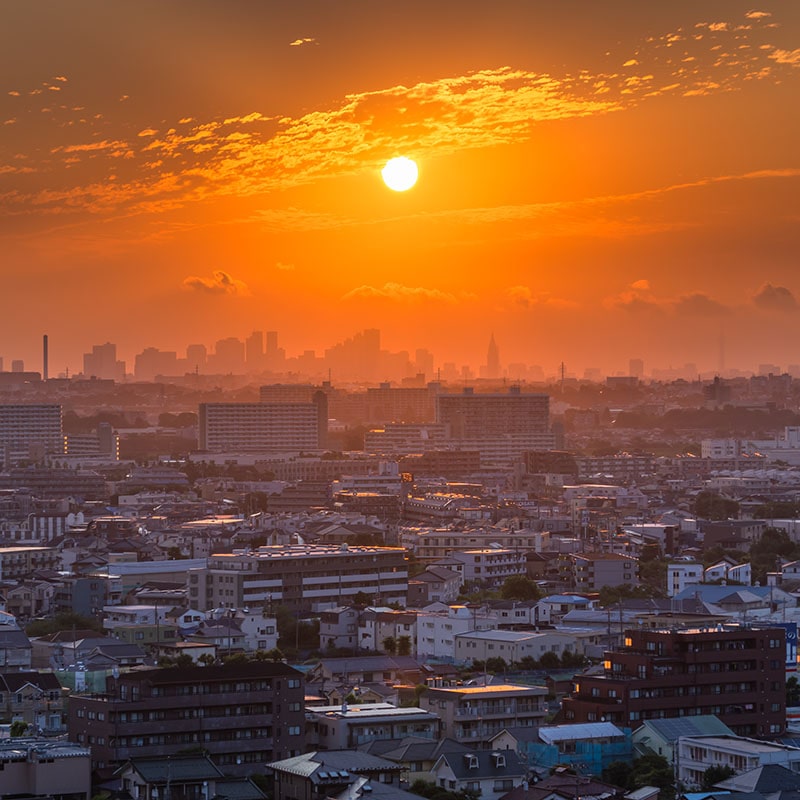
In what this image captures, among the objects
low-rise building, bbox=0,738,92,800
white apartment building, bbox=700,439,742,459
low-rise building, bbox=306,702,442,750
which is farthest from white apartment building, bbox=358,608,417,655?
white apartment building, bbox=700,439,742,459

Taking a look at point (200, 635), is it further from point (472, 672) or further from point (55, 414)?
point (55, 414)

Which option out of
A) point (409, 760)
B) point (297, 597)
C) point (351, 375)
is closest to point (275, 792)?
point (409, 760)

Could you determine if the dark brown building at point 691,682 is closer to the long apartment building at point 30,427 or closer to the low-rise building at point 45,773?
the low-rise building at point 45,773

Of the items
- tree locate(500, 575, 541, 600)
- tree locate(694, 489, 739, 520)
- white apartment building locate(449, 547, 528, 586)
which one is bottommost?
tree locate(500, 575, 541, 600)

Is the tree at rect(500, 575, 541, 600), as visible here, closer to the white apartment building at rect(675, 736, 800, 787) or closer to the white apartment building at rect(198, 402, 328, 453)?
the white apartment building at rect(675, 736, 800, 787)

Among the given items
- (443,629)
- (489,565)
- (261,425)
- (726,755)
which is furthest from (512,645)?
(261,425)
